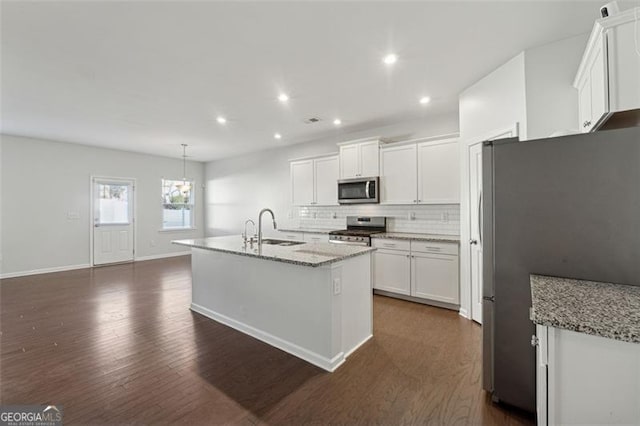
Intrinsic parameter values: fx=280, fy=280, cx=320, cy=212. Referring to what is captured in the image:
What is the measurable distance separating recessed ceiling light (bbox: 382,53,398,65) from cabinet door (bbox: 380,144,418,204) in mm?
1656

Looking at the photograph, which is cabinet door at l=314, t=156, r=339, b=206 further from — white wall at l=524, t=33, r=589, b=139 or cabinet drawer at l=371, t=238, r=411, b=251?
white wall at l=524, t=33, r=589, b=139

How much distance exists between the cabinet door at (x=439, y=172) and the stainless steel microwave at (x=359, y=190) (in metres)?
0.69

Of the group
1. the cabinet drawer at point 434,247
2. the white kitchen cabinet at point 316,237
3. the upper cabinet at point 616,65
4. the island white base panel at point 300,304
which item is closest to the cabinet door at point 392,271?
the cabinet drawer at point 434,247

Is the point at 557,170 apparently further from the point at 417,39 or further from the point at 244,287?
the point at 244,287

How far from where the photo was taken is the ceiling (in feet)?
6.66

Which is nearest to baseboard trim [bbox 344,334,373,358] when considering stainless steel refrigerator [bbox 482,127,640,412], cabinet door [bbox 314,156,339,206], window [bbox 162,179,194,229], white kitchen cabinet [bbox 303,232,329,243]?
stainless steel refrigerator [bbox 482,127,640,412]

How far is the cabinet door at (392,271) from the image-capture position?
3.93 meters

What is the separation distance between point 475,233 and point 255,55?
118 inches

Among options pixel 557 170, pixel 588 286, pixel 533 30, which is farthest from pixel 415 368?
pixel 533 30

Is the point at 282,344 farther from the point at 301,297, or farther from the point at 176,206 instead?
the point at 176,206

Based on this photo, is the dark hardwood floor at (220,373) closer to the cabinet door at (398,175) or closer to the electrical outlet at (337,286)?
the electrical outlet at (337,286)

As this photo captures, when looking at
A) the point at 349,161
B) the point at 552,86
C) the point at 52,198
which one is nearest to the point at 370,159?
the point at 349,161

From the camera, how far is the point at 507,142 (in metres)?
1.75

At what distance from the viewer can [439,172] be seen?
3938 millimetres
